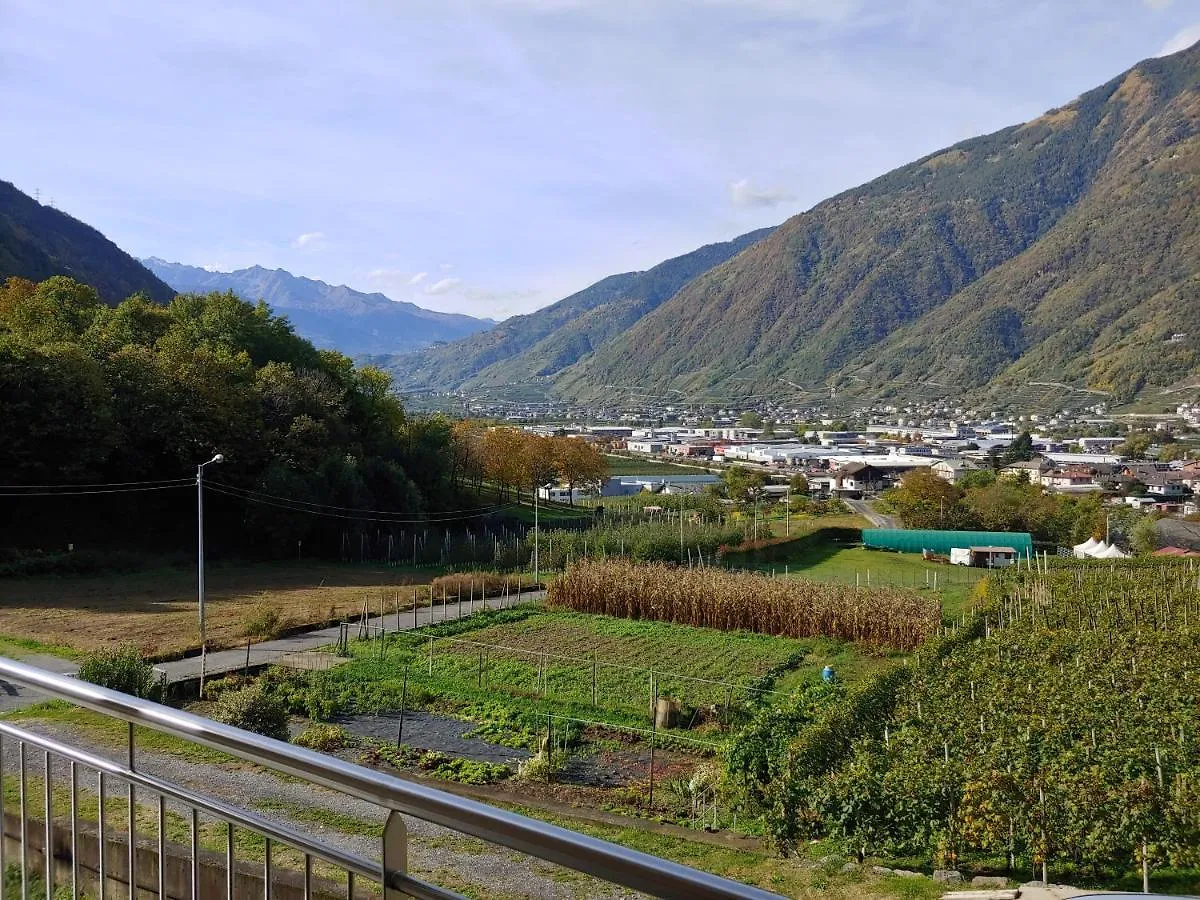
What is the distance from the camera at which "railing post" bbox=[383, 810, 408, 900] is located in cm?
175

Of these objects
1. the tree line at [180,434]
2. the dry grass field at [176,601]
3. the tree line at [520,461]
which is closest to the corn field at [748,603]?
the dry grass field at [176,601]

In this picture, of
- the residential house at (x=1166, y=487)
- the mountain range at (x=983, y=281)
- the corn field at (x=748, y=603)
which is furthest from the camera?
the mountain range at (x=983, y=281)

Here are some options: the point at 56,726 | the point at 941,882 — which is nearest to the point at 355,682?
the point at 56,726

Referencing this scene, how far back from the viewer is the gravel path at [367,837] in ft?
10.9

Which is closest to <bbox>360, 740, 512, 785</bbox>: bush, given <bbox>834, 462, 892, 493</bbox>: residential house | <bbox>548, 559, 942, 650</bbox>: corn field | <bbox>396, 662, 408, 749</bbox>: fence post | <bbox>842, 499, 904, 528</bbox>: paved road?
<bbox>396, 662, 408, 749</bbox>: fence post

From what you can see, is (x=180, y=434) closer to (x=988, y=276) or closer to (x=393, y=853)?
(x=393, y=853)

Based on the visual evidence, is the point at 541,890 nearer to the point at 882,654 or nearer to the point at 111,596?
the point at 882,654

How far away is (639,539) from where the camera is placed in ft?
94.1

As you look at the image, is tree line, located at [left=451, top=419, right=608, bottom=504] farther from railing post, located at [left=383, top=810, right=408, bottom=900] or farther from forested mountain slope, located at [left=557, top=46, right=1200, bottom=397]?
forested mountain slope, located at [left=557, top=46, right=1200, bottom=397]

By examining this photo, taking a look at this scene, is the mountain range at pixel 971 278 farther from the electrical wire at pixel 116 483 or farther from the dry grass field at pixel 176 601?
the dry grass field at pixel 176 601

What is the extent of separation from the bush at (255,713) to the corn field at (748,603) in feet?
36.9

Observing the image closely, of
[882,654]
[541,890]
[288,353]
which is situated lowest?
[882,654]

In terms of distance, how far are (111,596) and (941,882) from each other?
64.2 feet

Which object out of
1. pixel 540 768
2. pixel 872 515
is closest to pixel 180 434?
pixel 540 768
